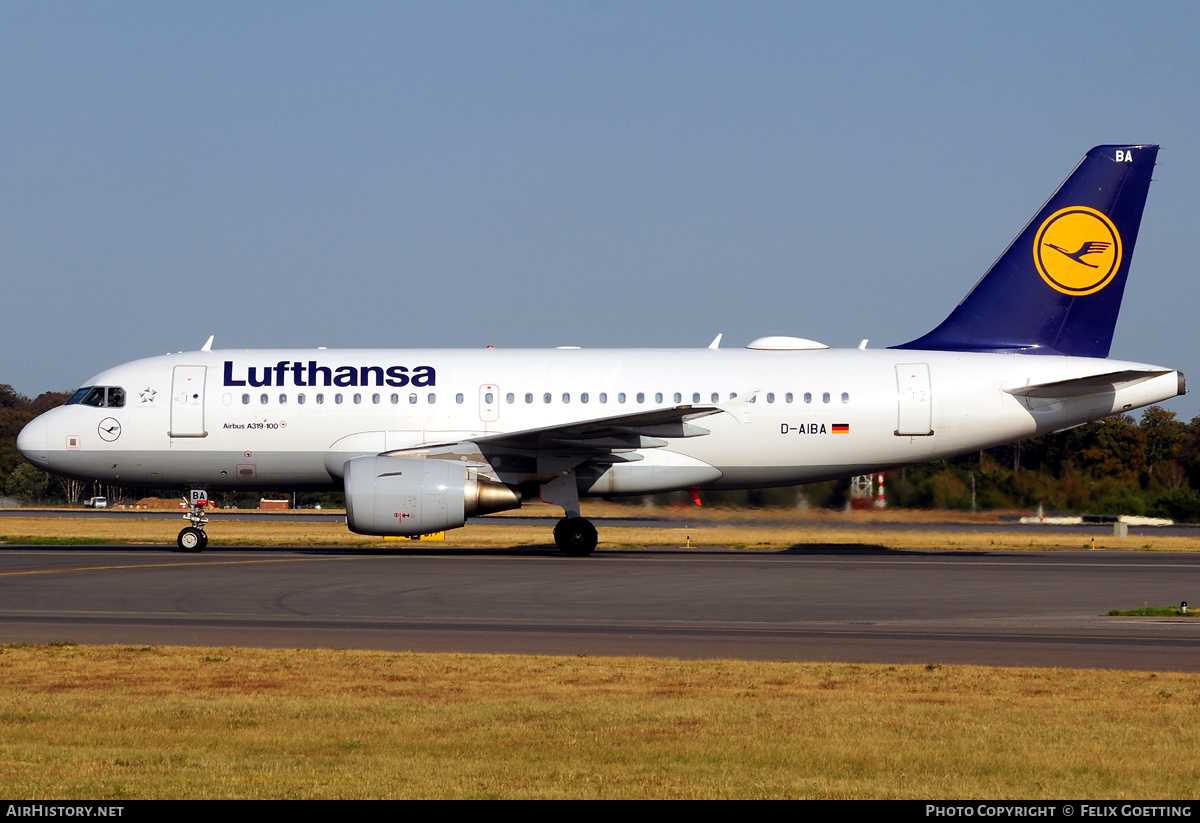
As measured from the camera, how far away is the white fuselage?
24812mm

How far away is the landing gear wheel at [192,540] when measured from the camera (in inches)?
981

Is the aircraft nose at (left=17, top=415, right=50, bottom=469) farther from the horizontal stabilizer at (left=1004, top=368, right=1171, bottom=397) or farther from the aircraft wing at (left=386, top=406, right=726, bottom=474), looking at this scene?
the horizontal stabilizer at (left=1004, top=368, right=1171, bottom=397)

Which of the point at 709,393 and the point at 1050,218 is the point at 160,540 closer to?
the point at 709,393

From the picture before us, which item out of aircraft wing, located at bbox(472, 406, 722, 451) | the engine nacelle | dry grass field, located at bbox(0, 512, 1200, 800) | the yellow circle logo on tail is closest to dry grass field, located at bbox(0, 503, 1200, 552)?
aircraft wing, located at bbox(472, 406, 722, 451)

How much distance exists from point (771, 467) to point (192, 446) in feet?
40.0

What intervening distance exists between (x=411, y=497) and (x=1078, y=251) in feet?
49.1

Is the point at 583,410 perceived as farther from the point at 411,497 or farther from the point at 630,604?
the point at 630,604

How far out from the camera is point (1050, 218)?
1011 inches

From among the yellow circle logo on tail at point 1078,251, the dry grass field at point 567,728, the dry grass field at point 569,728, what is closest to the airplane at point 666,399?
the yellow circle logo on tail at point 1078,251

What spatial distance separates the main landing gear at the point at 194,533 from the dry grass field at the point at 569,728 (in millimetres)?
14159

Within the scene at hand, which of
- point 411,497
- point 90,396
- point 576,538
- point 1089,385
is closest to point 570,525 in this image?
point 576,538

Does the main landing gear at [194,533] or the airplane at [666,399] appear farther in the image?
the main landing gear at [194,533]

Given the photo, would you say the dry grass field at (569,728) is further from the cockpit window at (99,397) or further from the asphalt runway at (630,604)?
the cockpit window at (99,397)

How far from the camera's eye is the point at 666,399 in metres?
25.0
